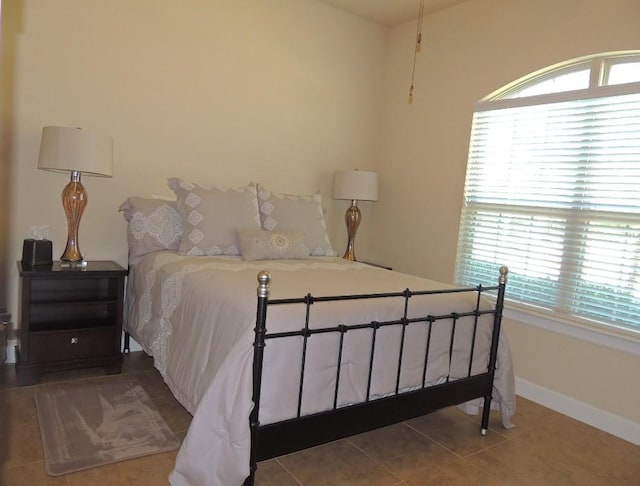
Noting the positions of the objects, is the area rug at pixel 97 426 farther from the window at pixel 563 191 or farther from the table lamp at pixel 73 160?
the window at pixel 563 191

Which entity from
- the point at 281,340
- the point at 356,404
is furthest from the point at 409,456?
the point at 281,340

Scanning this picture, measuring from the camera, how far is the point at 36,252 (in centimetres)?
265

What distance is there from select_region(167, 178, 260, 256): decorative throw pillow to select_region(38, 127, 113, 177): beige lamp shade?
0.53 metres

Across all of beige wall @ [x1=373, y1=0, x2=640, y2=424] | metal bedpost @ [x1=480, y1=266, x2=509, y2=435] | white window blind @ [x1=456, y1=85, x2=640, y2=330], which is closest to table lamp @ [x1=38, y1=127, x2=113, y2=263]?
metal bedpost @ [x1=480, y1=266, x2=509, y2=435]

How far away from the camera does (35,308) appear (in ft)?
8.89

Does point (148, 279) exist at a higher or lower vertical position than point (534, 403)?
higher

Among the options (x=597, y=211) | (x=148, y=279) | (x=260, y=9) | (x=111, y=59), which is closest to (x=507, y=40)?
(x=597, y=211)

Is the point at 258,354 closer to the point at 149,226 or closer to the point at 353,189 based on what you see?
the point at 149,226

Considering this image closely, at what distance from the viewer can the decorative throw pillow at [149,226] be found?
2.96 metres

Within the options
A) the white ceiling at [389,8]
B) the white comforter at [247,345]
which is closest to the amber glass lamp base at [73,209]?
the white comforter at [247,345]

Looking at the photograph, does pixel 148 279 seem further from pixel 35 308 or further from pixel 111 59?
pixel 111 59

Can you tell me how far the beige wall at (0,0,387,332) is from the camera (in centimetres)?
285

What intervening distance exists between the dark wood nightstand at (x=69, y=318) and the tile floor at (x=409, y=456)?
121 mm

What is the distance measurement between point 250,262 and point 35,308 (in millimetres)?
1245
